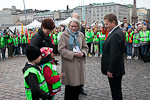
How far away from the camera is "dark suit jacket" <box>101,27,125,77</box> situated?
3121mm

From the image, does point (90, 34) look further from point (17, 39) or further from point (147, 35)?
point (17, 39)

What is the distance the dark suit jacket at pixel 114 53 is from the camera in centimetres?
312

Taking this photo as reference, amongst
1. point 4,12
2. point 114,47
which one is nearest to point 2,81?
point 114,47

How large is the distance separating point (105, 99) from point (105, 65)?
4.87 feet

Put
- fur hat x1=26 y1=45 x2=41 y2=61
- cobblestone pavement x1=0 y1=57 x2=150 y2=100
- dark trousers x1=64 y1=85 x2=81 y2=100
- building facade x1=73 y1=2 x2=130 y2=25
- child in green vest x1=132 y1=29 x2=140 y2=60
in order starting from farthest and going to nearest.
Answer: building facade x1=73 y1=2 x2=130 y2=25, child in green vest x1=132 y1=29 x2=140 y2=60, cobblestone pavement x1=0 y1=57 x2=150 y2=100, dark trousers x1=64 y1=85 x2=81 y2=100, fur hat x1=26 y1=45 x2=41 y2=61

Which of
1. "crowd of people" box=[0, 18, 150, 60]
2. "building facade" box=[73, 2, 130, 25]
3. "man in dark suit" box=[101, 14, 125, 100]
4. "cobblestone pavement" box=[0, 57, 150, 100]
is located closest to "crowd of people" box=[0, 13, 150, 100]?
"man in dark suit" box=[101, 14, 125, 100]

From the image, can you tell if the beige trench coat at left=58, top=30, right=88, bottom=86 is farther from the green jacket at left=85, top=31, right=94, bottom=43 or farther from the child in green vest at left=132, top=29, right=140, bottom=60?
the green jacket at left=85, top=31, right=94, bottom=43

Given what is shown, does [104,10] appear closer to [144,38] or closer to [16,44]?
[16,44]

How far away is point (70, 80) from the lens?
3.63 meters

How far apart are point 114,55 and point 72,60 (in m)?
0.98

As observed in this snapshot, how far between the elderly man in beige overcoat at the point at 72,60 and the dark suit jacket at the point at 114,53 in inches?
25.7

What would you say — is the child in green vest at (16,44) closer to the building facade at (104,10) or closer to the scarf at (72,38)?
the scarf at (72,38)

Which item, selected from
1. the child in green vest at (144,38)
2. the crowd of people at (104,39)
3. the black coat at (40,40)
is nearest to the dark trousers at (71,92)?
the black coat at (40,40)

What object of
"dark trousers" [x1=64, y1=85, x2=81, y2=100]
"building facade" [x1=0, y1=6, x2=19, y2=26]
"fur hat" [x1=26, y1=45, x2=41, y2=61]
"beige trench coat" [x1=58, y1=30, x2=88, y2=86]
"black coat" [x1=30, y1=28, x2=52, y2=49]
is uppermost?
"building facade" [x1=0, y1=6, x2=19, y2=26]
